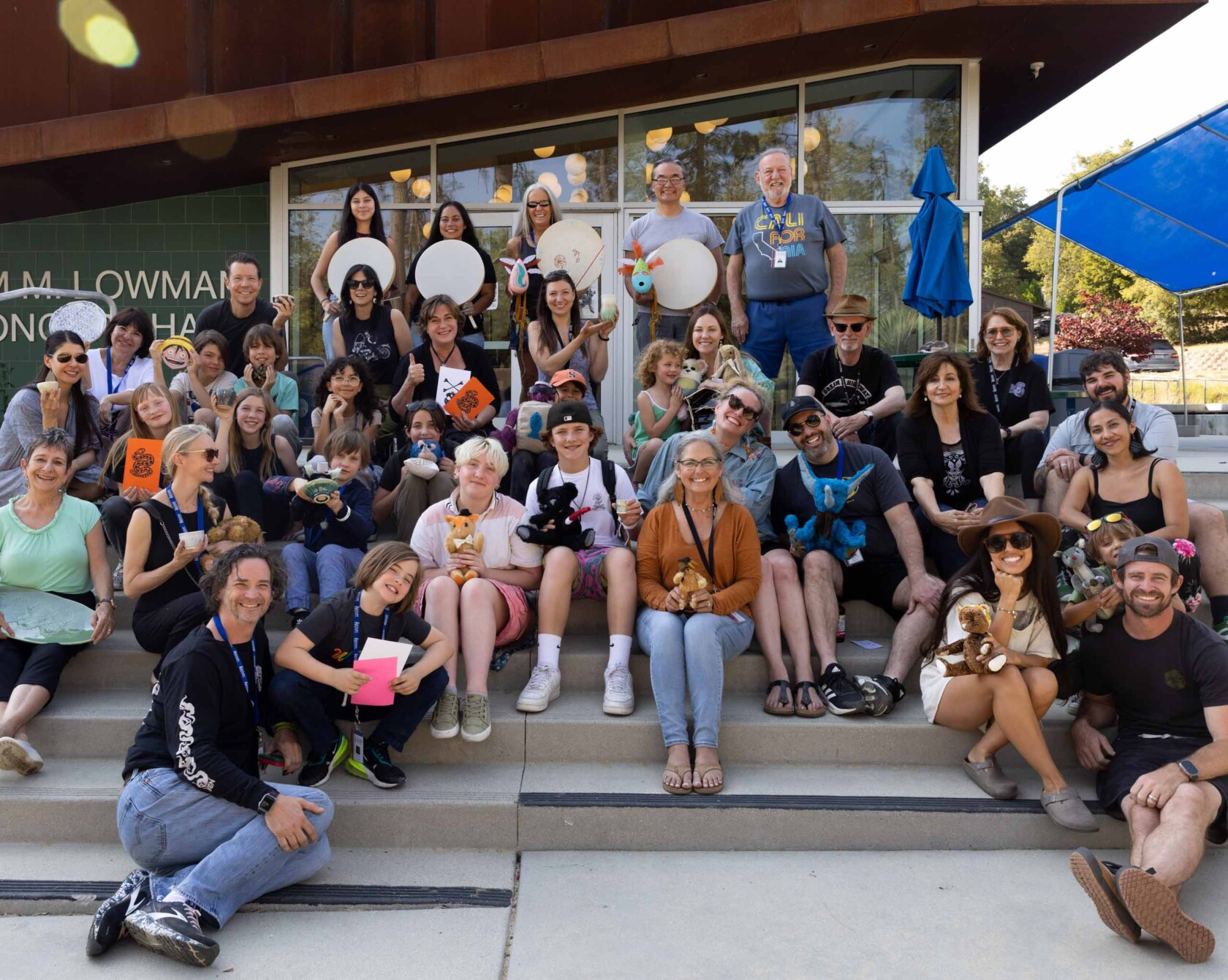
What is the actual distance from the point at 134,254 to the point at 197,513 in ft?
20.7

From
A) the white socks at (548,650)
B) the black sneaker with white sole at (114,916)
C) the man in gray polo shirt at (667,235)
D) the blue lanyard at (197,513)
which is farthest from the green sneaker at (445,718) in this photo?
the man in gray polo shirt at (667,235)

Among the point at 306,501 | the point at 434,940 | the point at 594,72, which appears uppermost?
the point at 594,72

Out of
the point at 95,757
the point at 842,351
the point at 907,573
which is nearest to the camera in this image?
the point at 95,757

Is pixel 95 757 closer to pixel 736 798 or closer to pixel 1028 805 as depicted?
pixel 736 798

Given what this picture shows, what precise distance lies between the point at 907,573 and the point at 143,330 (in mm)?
4569

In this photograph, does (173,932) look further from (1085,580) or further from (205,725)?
(1085,580)

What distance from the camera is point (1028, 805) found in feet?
11.6

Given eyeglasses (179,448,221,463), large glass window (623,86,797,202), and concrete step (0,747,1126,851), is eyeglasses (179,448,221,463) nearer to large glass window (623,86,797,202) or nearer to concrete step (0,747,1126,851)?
concrete step (0,747,1126,851)

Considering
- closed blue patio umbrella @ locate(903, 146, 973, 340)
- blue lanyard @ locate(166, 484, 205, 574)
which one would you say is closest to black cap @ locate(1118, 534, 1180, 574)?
blue lanyard @ locate(166, 484, 205, 574)

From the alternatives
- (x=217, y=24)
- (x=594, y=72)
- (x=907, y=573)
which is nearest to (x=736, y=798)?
(x=907, y=573)

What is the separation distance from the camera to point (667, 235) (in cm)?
670

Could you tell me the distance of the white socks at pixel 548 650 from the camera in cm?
412

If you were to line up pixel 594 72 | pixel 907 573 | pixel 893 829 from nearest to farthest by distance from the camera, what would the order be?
pixel 893 829 < pixel 907 573 < pixel 594 72

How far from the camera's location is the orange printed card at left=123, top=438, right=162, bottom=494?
4398 mm
